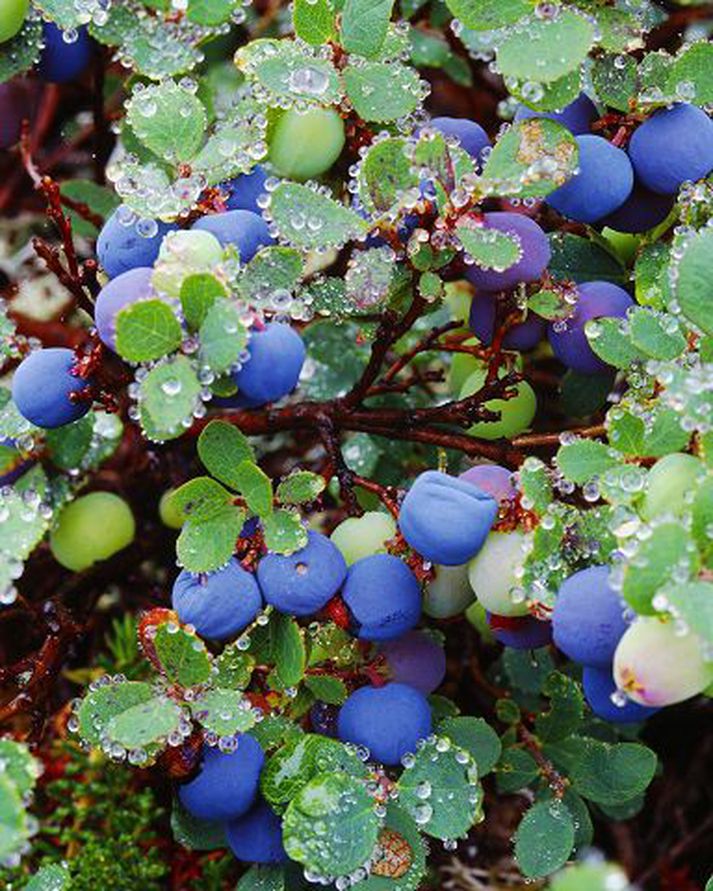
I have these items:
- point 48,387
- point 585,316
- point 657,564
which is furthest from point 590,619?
point 48,387

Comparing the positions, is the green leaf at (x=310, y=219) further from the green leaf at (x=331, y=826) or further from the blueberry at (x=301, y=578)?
the green leaf at (x=331, y=826)

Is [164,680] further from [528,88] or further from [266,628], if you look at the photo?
[528,88]

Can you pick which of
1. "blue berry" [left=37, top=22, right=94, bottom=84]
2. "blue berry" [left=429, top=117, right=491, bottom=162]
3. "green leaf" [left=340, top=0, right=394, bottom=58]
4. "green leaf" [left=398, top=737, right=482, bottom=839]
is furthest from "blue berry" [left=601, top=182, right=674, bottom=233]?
"blue berry" [left=37, top=22, right=94, bottom=84]

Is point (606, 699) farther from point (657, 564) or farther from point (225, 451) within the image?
point (225, 451)

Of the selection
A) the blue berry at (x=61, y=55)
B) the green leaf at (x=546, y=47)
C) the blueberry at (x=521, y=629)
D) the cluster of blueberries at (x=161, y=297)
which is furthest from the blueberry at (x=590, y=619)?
the blue berry at (x=61, y=55)

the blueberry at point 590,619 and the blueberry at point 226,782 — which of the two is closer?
the blueberry at point 590,619

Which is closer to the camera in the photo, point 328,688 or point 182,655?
point 182,655
